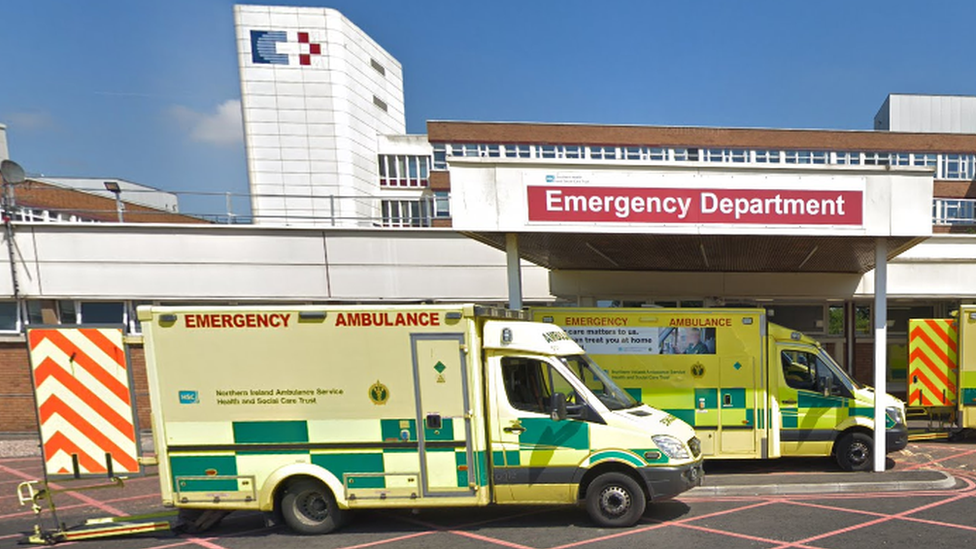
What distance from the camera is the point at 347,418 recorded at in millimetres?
5172

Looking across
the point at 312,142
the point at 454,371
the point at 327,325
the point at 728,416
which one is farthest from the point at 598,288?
the point at 312,142

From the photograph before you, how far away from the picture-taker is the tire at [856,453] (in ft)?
23.2

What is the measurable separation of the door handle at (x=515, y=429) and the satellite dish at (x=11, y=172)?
12336 mm

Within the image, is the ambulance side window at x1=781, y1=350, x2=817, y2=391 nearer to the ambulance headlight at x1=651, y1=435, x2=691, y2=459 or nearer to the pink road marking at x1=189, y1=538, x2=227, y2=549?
the ambulance headlight at x1=651, y1=435, x2=691, y2=459

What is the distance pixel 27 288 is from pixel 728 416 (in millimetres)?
14797

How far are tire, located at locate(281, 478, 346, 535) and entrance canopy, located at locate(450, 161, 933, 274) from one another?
3.75 metres

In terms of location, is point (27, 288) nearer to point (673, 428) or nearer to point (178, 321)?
point (178, 321)

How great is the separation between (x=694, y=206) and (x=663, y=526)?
421 centimetres

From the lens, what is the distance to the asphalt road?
5.02 m

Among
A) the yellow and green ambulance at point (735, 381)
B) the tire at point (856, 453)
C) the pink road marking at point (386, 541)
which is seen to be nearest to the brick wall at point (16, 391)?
the pink road marking at point (386, 541)

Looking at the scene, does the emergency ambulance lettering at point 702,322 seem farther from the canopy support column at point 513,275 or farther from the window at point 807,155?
the window at point 807,155

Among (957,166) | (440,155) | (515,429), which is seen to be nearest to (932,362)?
(515,429)

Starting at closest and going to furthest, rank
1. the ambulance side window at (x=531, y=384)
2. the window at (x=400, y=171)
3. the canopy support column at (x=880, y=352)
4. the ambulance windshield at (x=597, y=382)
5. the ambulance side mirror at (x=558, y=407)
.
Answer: the ambulance side mirror at (x=558, y=407)
the ambulance side window at (x=531, y=384)
the ambulance windshield at (x=597, y=382)
the canopy support column at (x=880, y=352)
the window at (x=400, y=171)

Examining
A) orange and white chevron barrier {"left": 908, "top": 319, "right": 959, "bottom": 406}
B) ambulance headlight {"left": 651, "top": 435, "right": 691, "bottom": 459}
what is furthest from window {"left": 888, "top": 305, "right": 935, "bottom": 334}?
ambulance headlight {"left": 651, "top": 435, "right": 691, "bottom": 459}
